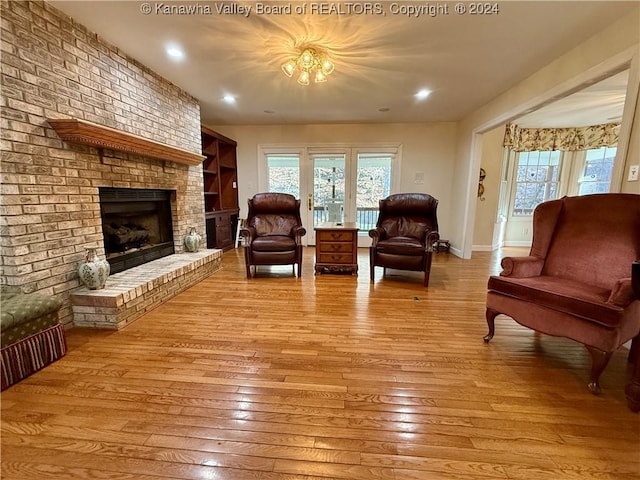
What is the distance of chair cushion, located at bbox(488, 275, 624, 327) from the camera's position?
1.40 metres

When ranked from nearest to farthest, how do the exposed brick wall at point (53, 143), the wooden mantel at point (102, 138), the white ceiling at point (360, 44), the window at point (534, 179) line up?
1. the exposed brick wall at point (53, 143)
2. the wooden mantel at point (102, 138)
3. the white ceiling at point (360, 44)
4. the window at point (534, 179)

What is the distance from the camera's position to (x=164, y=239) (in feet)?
11.1

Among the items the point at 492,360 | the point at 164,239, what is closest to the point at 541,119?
the point at 492,360

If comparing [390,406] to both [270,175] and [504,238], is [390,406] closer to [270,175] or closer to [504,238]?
[270,175]

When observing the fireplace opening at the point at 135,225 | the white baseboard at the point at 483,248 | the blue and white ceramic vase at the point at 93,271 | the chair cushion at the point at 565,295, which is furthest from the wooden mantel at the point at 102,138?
the white baseboard at the point at 483,248

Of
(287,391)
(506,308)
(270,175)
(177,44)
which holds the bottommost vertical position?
(287,391)

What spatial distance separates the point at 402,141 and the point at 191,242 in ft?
13.8

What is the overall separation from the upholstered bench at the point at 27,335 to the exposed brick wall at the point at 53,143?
1.06 ft

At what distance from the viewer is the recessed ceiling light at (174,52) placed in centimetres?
252

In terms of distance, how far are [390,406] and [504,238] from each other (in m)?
5.84

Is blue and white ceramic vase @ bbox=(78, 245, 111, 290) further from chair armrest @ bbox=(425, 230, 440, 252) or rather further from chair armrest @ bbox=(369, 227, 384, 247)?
chair armrest @ bbox=(425, 230, 440, 252)

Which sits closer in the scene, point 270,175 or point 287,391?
point 287,391

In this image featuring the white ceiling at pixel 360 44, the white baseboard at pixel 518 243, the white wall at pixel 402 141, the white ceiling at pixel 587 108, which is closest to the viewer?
the white ceiling at pixel 360 44

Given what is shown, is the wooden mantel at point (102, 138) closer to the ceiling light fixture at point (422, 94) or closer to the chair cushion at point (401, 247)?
the chair cushion at point (401, 247)
